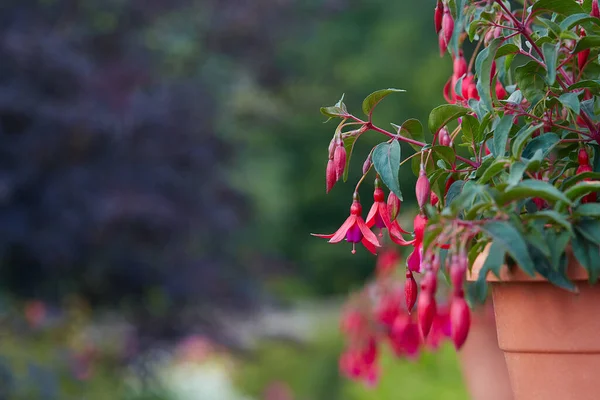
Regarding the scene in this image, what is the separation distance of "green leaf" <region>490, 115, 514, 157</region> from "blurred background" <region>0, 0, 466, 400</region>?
192 centimetres

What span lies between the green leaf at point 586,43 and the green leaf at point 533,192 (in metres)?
0.16

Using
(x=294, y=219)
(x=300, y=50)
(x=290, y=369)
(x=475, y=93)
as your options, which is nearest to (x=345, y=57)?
(x=300, y=50)

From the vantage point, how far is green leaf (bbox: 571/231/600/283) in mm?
559

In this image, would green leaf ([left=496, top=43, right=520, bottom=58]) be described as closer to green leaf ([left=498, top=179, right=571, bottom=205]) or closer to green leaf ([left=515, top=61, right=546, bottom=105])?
green leaf ([left=515, top=61, right=546, bottom=105])

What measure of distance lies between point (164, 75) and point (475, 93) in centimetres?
275

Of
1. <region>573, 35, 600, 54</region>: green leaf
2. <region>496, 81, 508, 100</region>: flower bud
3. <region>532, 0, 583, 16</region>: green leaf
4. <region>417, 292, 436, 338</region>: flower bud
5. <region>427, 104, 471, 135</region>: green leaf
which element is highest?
<region>532, 0, 583, 16</region>: green leaf

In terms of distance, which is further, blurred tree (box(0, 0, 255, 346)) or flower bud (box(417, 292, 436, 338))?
blurred tree (box(0, 0, 255, 346))

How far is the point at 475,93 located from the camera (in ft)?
2.56

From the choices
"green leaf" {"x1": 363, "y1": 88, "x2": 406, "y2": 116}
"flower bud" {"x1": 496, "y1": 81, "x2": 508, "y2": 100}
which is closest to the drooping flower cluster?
"flower bud" {"x1": 496, "y1": 81, "x2": 508, "y2": 100}

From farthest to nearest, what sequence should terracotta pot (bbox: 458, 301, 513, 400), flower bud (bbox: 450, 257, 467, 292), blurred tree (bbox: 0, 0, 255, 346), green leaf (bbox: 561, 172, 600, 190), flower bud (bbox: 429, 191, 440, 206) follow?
blurred tree (bbox: 0, 0, 255, 346) < terracotta pot (bbox: 458, 301, 513, 400) < flower bud (bbox: 429, 191, 440, 206) < green leaf (bbox: 561, 172, 600, 190) < flower bud (bbox: 450, 257, 467, 292)

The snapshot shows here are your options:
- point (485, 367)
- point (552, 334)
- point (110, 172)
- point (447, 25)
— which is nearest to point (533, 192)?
point (552, 334)

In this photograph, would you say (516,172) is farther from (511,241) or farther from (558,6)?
(558,6)

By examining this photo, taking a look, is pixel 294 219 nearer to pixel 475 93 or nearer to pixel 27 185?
pixel 27 185

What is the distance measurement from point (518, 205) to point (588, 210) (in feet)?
0.18
